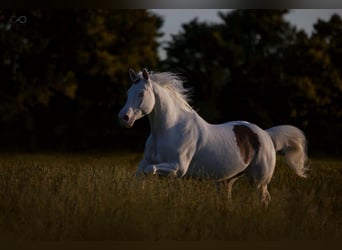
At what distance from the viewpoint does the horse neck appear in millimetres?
6984

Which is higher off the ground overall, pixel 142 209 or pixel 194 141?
pixel 194 141

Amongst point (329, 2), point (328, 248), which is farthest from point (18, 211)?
point (329, 2)

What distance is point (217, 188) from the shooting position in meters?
7.03

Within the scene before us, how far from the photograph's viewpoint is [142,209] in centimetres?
639

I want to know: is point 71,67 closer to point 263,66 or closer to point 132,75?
point 132,75

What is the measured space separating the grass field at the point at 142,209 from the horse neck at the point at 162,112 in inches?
16.6

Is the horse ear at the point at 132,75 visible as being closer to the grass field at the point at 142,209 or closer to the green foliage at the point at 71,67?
the green foliage at the point at 71,67

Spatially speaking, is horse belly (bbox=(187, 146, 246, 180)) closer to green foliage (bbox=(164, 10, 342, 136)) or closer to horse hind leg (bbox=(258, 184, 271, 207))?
horse hind leg (bbox=(258, 184, 271, 207))

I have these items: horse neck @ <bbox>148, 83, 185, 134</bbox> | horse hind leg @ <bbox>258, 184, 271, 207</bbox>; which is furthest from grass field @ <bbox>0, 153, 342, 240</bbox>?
horse neck @ <bbox>148, 83, 185, 134</bbox>

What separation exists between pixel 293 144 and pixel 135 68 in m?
1.45

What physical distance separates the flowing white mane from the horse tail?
0.78 m

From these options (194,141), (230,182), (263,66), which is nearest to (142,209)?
(194,141)

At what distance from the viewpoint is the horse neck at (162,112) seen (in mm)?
6984

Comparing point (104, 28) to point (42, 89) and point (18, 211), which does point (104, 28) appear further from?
point (18, 211)
